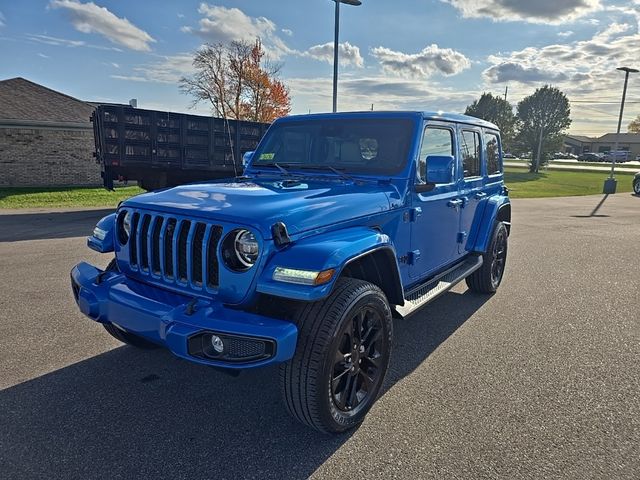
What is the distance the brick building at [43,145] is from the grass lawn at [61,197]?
86 cm

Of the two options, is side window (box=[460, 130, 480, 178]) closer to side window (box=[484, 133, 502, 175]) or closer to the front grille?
side window (box=[484, 133, 502, 175])

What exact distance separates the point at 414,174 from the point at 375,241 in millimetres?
971

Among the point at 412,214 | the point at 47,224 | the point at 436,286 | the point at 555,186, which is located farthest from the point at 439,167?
the point at 555,186

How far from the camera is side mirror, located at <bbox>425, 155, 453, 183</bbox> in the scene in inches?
133

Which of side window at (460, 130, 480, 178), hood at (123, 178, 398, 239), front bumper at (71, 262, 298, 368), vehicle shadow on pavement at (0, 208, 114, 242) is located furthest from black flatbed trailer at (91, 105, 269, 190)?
front bumper at (71, 262, 298, 368)

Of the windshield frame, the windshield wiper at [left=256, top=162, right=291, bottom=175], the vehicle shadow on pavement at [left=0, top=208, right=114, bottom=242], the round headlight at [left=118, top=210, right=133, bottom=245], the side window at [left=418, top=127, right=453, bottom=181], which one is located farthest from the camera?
the vehicle shadow on pavement at [left=0, top=208, right=114, bottom=242]

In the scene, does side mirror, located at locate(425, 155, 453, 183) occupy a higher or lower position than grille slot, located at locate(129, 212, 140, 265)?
higher

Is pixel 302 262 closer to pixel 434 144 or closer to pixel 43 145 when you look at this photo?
pixel 434 144

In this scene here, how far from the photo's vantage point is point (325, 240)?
8.71 ft

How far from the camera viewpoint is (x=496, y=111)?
173 feet

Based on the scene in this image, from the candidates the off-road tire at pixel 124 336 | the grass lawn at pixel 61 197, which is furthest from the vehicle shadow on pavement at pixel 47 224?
the off-road tire at pixel 124 336

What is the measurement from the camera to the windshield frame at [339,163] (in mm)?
3574

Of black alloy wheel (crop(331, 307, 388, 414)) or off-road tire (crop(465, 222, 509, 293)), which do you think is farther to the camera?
off-road tire (crop(465, 222, 509, 293))

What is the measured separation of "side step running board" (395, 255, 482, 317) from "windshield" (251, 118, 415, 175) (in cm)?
102
